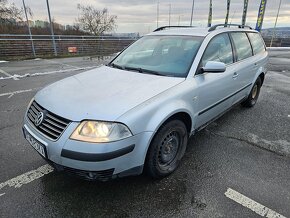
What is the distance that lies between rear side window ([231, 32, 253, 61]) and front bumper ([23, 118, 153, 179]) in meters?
2.62

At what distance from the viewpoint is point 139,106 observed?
2178 millimetres

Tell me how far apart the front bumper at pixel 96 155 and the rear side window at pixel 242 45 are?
2.62 m

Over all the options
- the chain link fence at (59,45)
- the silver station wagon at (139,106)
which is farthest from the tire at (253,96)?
the chain link fence at (59,45)

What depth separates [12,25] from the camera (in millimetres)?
22078

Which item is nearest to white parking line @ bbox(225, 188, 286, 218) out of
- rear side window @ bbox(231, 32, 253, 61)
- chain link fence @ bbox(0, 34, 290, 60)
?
rear side window @ bbox(231, 32, 253, 61)

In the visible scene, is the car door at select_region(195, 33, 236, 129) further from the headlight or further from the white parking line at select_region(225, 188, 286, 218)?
the headlight

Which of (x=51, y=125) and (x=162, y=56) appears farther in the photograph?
(x=162, y=56)

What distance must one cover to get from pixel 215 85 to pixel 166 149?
118 cm

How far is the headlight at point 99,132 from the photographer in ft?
6.59

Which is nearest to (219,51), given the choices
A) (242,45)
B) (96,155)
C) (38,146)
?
(242,45)

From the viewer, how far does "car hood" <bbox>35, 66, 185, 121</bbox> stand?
83.2 inches

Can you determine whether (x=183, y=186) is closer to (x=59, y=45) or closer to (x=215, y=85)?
(x=215, y=85)

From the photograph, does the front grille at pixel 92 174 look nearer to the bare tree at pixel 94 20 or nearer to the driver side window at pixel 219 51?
the driver side window at pixel 219 51

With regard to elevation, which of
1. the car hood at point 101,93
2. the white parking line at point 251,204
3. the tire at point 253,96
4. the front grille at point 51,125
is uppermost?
the car hood at point 101,93
